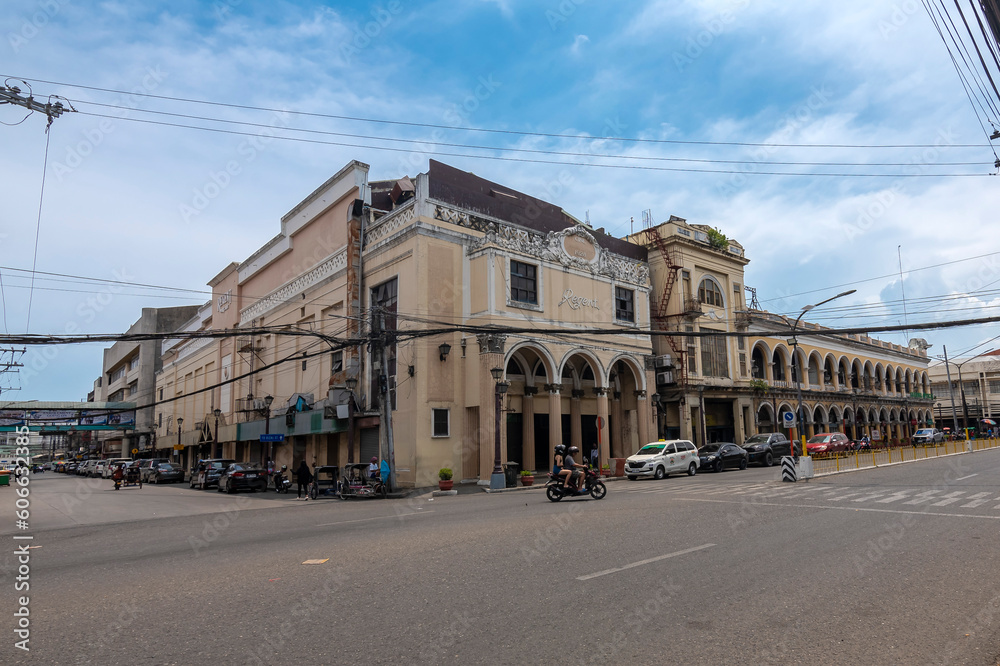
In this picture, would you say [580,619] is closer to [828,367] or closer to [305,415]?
[305,415]

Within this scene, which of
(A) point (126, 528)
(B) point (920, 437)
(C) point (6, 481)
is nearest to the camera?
(A) point (126, 528)

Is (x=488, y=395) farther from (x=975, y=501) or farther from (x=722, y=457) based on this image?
(x=975, y=501)

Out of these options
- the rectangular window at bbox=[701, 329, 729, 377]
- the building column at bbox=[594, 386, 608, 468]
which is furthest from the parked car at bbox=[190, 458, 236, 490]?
the rectangular window at bbox=[701, 329, 729, 377]

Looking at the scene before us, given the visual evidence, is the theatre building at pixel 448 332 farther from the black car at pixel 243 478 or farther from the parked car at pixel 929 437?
the parked car at pixel 929 437

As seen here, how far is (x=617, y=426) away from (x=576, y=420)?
145 inches

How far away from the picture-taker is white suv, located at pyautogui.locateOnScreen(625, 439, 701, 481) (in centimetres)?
2717

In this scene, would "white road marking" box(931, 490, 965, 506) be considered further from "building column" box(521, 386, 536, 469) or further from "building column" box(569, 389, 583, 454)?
"building column" box(569, 389, 583, 454)

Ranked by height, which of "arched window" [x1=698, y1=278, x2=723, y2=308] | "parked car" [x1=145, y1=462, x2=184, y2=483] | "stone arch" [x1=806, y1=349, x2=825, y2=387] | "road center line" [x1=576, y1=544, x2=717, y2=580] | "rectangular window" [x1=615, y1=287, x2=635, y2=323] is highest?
"arched window" [x1=698, y1=278, x2=723, y2=308]

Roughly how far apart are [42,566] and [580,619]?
28.1ft

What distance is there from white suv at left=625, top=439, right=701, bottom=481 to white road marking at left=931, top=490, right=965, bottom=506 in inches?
470

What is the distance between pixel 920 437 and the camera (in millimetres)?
52625

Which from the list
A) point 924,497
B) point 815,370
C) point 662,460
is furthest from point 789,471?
point 815,370

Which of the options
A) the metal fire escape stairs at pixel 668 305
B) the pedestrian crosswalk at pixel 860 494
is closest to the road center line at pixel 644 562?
the pedestrian crosswalk at pixel 860 494

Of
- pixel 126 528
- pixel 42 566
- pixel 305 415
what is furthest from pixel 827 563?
pixel 305 415
